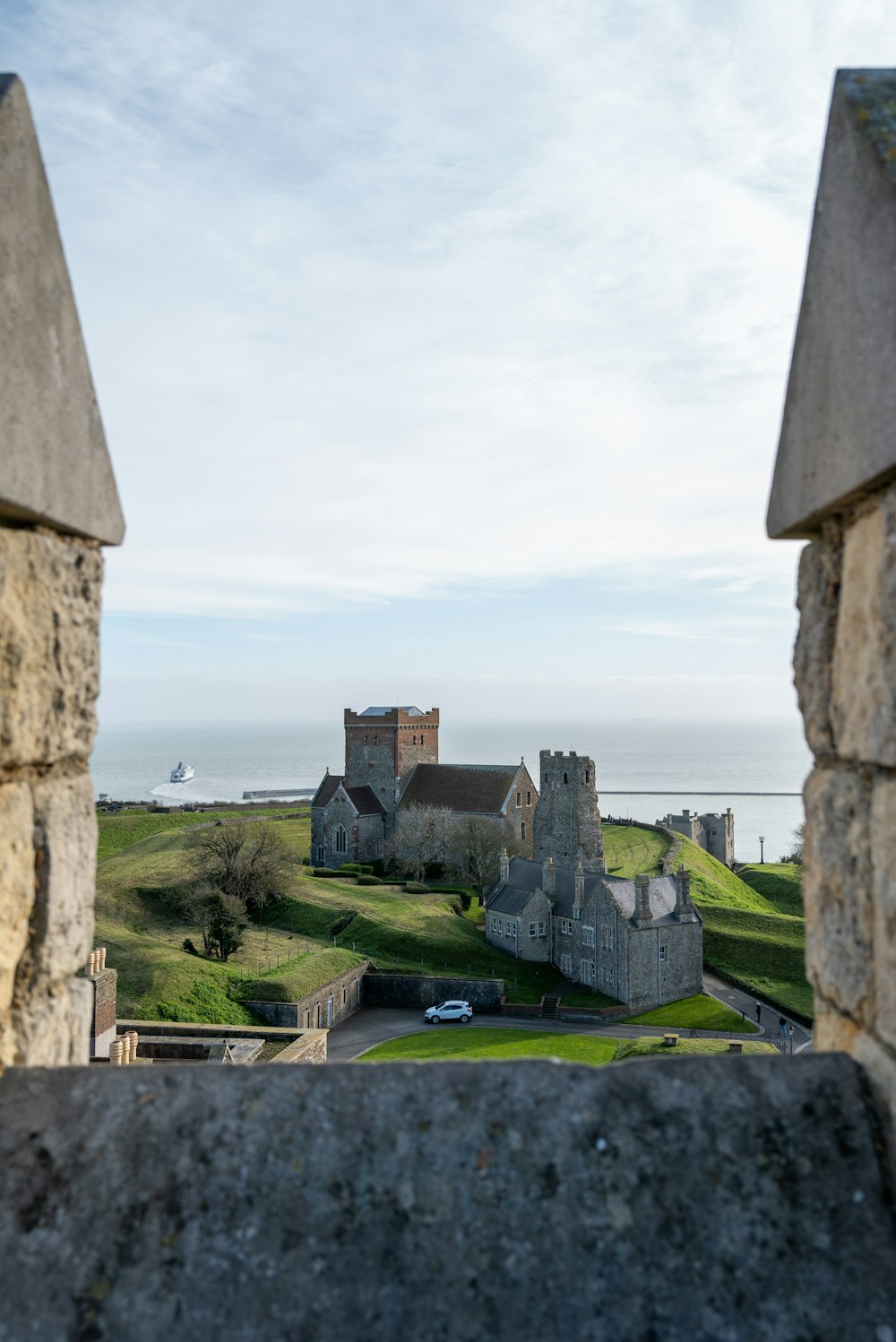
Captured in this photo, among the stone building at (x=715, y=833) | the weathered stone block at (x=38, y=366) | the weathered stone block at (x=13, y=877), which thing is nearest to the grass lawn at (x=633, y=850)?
the stone building at (x=715, y=833)

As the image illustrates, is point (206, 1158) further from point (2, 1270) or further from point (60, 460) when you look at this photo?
point (60, 460)

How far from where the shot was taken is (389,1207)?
2.27 m

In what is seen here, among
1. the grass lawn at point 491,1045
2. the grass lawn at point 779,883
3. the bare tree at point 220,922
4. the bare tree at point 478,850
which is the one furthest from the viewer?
the grass lawn at point 779,883

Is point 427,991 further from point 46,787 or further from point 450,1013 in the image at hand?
point 46,787

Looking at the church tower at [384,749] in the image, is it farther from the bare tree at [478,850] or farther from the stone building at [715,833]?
the stone building at [715,833]

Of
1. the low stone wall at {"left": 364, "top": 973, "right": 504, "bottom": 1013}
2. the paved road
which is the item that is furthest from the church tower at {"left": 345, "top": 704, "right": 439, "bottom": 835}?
the paved road

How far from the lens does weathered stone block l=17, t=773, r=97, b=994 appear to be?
2.73 meters

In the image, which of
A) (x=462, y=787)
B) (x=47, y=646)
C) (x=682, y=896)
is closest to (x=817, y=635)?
(x=47, y=646)

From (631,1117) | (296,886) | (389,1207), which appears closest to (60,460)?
(389,1207)

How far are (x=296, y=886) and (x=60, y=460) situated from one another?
152ft

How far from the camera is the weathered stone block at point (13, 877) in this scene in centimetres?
258

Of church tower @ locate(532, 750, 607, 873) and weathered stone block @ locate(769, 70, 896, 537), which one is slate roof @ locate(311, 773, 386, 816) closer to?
church tower @ locate(532, 750, 607, 873)

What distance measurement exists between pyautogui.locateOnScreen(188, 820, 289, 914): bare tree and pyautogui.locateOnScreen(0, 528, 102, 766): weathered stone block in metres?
39.9

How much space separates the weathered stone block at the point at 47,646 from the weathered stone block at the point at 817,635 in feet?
7.32
